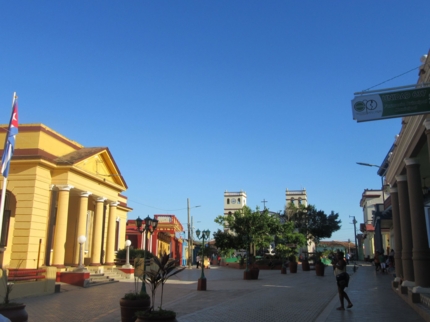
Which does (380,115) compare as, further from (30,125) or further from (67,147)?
(67,147)

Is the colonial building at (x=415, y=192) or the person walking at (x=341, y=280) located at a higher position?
the colonial building at (x=415, y=192)

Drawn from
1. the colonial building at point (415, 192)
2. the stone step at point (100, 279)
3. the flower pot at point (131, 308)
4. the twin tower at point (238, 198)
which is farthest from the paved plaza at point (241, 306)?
the twin tower at point (238, 198)

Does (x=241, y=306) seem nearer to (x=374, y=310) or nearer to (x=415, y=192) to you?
(x=374, y=310)

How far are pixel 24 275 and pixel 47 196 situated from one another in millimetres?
6547

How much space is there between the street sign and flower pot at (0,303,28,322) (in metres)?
8.09

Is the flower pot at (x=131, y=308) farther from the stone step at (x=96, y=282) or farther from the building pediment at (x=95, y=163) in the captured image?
the building pediment at (x=95, y=163)

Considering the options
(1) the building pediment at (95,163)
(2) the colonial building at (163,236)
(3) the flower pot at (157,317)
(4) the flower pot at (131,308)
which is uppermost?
(1) the building pediment at (95,163)

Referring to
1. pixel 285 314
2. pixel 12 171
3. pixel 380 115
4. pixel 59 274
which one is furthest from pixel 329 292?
pixel 12 171

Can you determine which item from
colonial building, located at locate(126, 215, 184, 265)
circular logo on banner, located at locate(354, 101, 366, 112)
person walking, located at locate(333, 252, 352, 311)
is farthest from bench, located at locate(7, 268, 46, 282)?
colonial building, located at locate(126, 215, 184, 265)

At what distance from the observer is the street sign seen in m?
8.69

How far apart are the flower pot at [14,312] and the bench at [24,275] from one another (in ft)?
25.4

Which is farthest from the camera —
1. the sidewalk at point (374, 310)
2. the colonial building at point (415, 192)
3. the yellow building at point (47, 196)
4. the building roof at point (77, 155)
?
the building roof at point (77, 155)

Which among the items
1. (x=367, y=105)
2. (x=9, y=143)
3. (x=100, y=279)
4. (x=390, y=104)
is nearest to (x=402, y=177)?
(x=390, y=104)

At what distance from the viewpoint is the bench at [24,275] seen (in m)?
15.7
